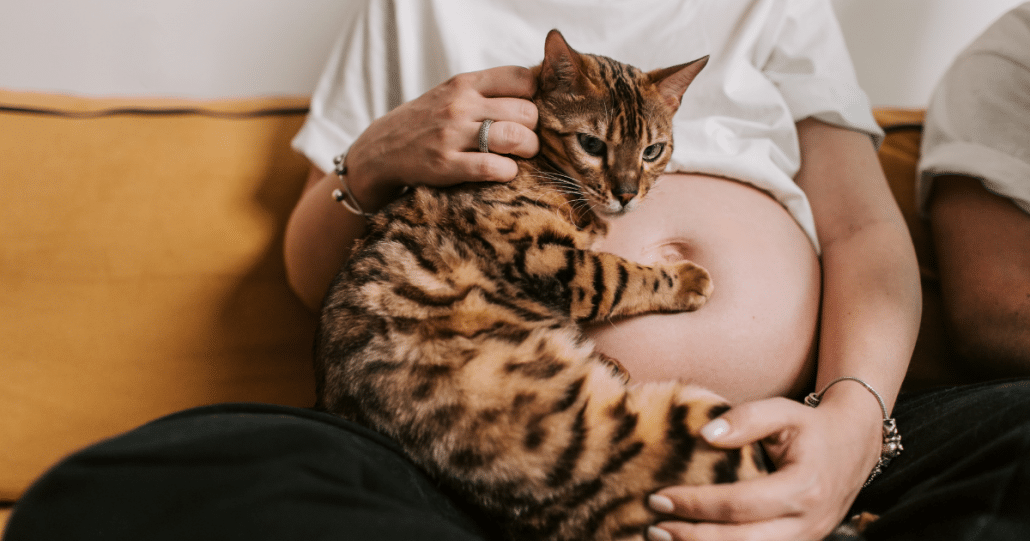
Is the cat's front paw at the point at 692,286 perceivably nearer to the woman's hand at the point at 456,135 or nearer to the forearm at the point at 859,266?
the forearm at the point at 859,266

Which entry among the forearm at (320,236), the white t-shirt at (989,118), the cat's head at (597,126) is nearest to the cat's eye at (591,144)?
the cat's head at (597,126)

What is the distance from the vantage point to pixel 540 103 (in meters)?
1.02

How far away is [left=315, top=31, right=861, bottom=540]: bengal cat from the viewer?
0.71m

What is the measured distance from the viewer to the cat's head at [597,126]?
0.98m

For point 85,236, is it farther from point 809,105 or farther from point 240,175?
point 809,105

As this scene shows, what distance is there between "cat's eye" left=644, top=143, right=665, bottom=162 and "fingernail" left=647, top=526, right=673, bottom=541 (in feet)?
2.26

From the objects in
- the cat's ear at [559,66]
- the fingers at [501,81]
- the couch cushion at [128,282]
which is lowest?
the couch cushion at [128,282]

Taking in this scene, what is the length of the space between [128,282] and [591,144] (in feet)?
3.85

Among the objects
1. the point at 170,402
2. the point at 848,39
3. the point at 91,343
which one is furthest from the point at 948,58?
the point at 91,343

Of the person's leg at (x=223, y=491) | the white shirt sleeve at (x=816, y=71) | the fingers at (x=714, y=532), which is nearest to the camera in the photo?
the person's leg at (x=223, y=491)

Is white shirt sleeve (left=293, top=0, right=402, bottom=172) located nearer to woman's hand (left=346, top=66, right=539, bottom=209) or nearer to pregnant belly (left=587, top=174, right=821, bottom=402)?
woman's hand (left=346, top=66, right=539, bottom=209)

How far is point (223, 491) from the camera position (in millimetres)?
559

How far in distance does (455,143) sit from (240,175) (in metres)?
0.78

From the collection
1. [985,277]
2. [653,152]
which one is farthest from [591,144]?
[985,277]
